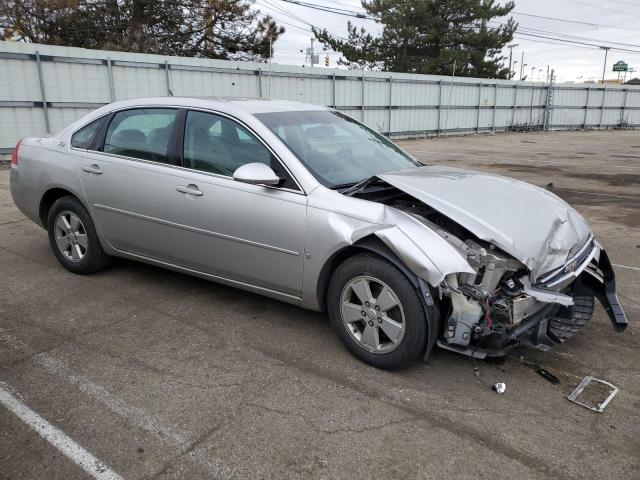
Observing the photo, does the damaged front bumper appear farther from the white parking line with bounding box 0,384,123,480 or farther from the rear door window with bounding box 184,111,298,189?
the white parking line with bounding box 0,384,123,480

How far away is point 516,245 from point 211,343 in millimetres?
2078

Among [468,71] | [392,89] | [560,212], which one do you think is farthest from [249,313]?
[468,71]

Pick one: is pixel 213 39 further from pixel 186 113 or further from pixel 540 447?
pixel 540 447

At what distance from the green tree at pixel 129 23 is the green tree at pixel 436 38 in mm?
14918

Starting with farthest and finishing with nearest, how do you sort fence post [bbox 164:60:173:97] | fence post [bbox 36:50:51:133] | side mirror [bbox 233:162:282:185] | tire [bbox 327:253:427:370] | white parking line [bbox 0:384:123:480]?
1. fence post [bbox 164:60:173:97]
2. fence post [bbox 36:50:51:133]
3. side mirror [bbox 233:162:282:185]
4. tire [bbox 327:253:427:370]
5. white parking line [bbox 0:384:123:480]

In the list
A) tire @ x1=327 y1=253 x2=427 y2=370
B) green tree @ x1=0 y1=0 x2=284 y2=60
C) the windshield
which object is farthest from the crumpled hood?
green tree @ x1=0 y1=0 x2=284 y2=60

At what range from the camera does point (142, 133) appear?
443cm

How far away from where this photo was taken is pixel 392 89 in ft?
70.0

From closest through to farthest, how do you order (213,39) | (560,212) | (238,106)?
(560,212), (238,106), (213,39)

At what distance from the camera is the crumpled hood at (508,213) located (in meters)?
3.03

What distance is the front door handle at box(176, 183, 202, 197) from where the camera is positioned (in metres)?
3.91

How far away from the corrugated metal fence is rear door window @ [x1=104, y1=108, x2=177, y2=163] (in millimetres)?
9734

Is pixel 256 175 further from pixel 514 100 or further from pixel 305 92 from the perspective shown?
pixel 514 100

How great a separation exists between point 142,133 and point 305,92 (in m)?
14.8
